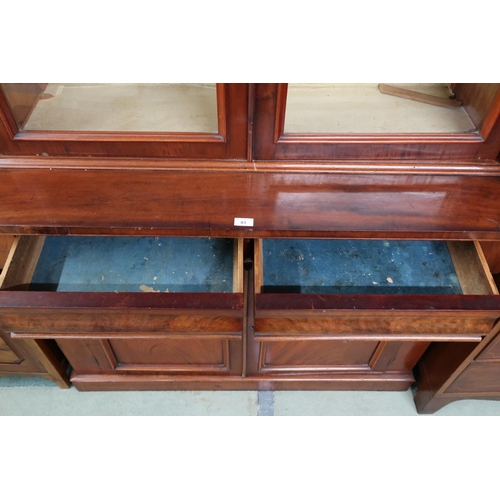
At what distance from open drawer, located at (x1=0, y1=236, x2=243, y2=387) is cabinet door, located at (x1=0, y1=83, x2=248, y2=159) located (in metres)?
0.19

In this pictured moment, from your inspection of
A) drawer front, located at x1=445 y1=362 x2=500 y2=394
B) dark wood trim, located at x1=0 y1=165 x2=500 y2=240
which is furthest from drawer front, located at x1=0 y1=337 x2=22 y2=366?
drawer front, located at x1=445 y1=362 x2=500 y2=394

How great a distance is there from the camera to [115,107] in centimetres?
79

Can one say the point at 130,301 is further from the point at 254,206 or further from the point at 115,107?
the point at 115,107

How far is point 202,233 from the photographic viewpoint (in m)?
0.70

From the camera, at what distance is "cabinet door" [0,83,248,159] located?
735mm

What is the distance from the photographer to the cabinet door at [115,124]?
0.73 meters

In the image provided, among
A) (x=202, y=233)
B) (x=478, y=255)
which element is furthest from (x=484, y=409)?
(x=202, y=233)

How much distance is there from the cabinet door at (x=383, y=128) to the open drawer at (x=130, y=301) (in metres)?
0.23

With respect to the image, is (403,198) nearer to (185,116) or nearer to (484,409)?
(185,116)

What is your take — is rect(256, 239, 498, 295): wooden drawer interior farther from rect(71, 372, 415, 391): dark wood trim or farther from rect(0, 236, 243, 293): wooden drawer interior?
rect(71, 372, 415, 391): dark wood trim

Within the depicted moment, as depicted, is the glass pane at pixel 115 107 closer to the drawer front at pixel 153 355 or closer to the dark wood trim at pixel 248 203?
the dark wood trim at pixel 248 203

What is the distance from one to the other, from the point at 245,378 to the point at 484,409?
594mm

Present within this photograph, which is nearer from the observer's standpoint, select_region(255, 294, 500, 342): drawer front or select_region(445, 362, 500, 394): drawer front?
select_region(255, 294, 500, 342): drawer front

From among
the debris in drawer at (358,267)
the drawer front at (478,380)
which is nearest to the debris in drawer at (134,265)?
the debris in drawer at (358,267)
